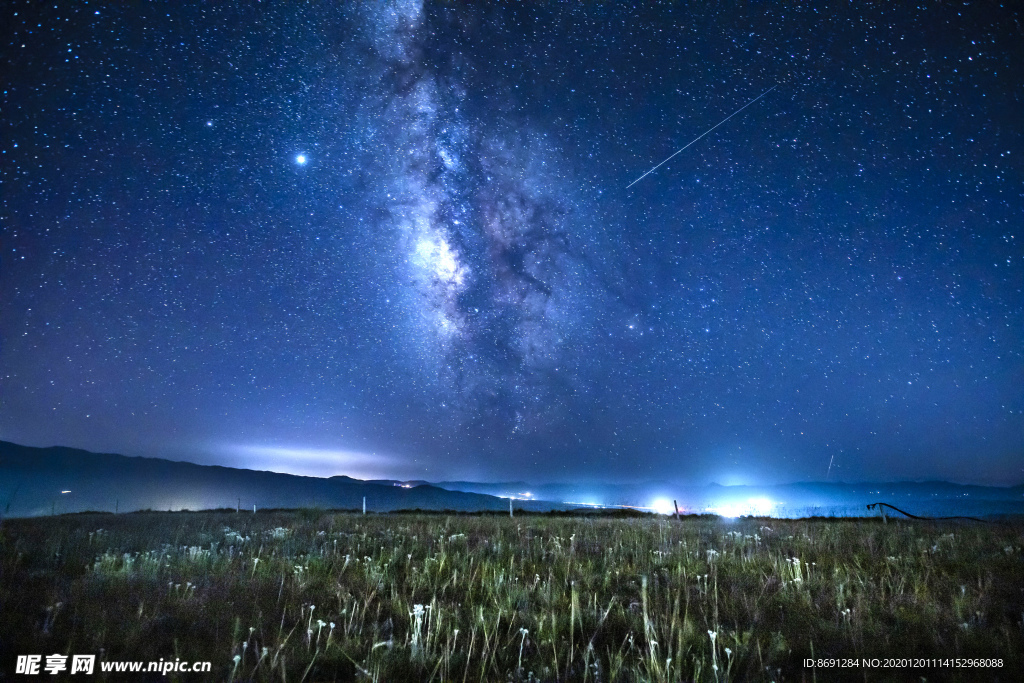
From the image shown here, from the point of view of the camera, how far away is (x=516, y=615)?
4.59 meters

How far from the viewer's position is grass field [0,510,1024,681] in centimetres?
348

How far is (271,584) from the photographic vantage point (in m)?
5.90

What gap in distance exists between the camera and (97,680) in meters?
3.20

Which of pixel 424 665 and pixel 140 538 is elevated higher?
pixel 424 665

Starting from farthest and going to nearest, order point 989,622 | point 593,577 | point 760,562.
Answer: point 760,562
point 593,577
point 989,622

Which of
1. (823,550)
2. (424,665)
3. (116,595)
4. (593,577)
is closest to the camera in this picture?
(424,665)

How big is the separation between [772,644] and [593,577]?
2.72 m

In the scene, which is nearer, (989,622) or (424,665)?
(424,665)

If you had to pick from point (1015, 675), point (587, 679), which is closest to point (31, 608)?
point (587, 679)

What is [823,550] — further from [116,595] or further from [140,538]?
[140,538]

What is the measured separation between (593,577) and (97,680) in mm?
4990

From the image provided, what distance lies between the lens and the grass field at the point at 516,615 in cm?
348

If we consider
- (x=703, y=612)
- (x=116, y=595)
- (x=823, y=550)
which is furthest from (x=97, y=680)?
(x=823, y=550)

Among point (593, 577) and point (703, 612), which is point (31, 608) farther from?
point (703, 612)
